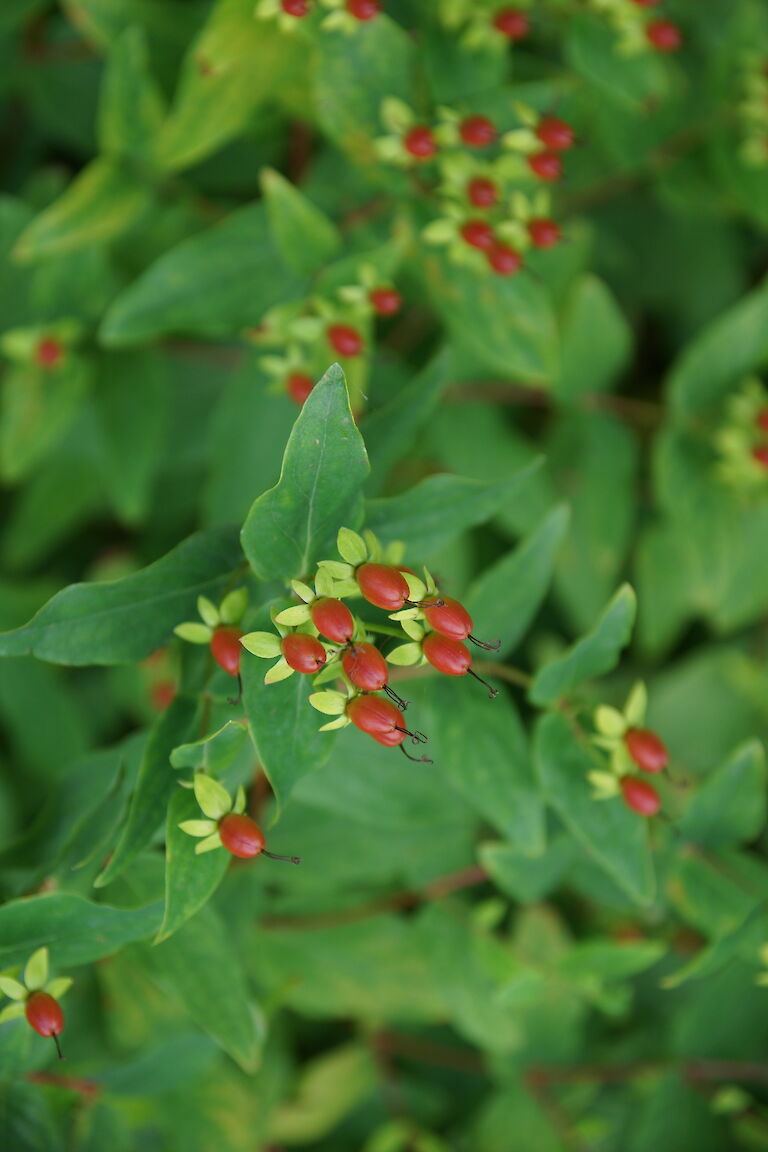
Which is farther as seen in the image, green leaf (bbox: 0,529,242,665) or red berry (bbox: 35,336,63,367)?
red berry (bbox: 35,336,63,367)

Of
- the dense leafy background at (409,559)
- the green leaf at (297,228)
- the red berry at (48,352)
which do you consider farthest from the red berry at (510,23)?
the red berry at (48,352)

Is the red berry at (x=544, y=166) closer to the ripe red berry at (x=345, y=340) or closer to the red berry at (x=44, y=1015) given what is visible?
the ripe red berry at (x=345, y=340)

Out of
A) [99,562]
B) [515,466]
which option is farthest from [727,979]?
[99,562]

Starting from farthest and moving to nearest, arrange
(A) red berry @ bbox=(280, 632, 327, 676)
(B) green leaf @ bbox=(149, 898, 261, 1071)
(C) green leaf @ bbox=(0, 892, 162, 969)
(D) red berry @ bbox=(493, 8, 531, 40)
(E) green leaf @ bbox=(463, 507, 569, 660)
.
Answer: (D) red berry @ bbox=(493, 8, 531, 40), (E) green leaf @ bbox=(463, 507, 569, 660), (B) green leaf @ bbox=(149, 898, 261, 1071), (C) green leaf @ bbox=(0, 892, 162, 969), (A) red berry @ bbox=(280, 632, 327, 676)

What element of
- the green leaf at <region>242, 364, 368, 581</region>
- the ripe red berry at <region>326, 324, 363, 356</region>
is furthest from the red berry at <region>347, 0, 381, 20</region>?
the green leaf at <region>242, 364, 368, 581</region>

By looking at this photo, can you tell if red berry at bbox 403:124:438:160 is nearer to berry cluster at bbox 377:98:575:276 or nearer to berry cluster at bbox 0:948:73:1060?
berry cluster at bbox 377:98:575:276

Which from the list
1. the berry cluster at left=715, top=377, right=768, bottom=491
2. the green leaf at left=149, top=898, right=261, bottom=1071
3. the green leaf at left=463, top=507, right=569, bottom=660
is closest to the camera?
the green leaf at left=149, top=898, right=261, bottom=1071

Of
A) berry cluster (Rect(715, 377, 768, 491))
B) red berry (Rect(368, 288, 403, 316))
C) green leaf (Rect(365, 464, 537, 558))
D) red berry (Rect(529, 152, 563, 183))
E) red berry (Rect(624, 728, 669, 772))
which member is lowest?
berry cluster (Rect(715, 377, 768, 491))
